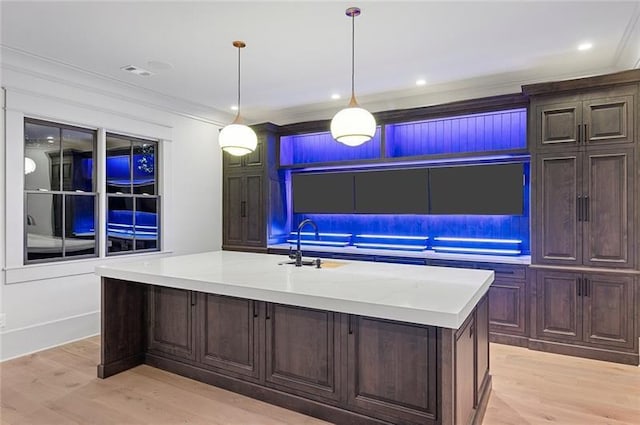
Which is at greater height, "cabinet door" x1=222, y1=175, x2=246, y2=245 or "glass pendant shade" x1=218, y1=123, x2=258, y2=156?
"glass pendant shade" x1=218, y1=123, x2=258, y2=156

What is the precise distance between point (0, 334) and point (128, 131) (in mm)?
2413

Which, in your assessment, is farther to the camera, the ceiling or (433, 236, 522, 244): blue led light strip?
(433, 236, 522, 244): blue led light strip

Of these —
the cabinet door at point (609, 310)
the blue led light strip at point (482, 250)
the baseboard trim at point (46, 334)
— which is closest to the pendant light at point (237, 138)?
the baseboard trim at point (46, 334)

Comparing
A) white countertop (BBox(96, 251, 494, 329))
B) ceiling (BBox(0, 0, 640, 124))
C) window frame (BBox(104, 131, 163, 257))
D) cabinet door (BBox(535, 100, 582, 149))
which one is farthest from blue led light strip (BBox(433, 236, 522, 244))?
window frame (BBox(104, 131, 163, 257))

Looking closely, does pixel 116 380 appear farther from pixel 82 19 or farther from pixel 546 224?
pixel 546 224

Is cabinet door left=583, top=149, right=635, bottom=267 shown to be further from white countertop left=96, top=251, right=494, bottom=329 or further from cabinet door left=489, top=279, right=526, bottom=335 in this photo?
white countertop left=96, top=251, right=494, bottom=329

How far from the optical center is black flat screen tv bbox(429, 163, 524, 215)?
13.9 ft

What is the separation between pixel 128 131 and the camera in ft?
15.3

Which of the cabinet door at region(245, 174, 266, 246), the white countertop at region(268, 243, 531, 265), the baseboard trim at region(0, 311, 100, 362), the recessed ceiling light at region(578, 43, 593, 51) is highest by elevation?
the recessed ceiling light at region(578, 43, 593, 51)

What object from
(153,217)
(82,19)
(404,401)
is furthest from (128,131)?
(404,401)

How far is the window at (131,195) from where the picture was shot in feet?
15.2

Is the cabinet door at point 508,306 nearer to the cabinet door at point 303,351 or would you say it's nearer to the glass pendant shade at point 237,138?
the cabinet door at point 303,351

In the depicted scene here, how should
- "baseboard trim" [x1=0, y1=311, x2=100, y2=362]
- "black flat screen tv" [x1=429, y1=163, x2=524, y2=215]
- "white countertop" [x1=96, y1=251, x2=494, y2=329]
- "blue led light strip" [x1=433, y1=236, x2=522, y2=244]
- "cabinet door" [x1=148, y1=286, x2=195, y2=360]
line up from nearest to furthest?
1. "white countertop" [x1=96, y1=251, x2=494, y2=329]
2. "cabinet door" [x1=148, y1=286, x2=195, y2=360]
3. "baseboard trim" [x1=0, y1=311, x2=100, y2=362]
4. "black flat screen tv" [x1=429, y1=163, x2=524, y2=215]
5. "blue led light strip" [x1=433, y1=236, x2=522, y2=244]

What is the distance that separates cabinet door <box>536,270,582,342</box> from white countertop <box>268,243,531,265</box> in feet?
0.89
